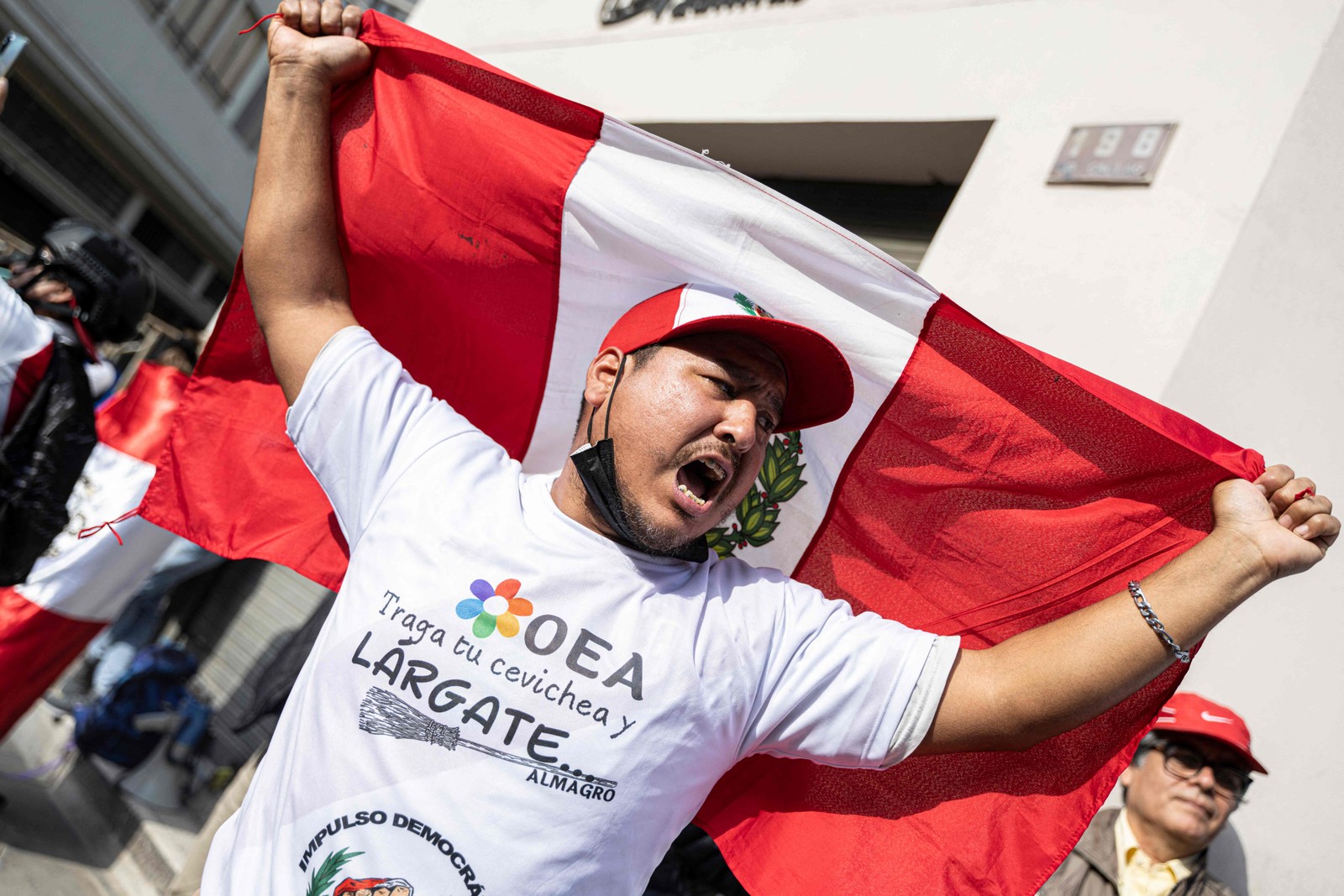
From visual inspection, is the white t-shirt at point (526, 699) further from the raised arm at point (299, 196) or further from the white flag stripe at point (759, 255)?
the white flag stripe at point (759, 255)

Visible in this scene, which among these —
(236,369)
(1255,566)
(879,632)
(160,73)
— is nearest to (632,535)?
(879,632)

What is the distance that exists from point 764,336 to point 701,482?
32cm

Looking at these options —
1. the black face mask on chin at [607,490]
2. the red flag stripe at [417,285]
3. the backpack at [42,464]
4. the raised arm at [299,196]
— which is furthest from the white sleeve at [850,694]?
the backpack at [42,464]

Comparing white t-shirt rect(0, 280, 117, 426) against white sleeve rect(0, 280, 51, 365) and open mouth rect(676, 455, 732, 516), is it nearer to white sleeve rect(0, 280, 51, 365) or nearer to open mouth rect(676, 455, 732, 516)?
white sleeve rect(0, 280, 51, 365)

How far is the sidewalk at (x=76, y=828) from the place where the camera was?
13.0 feet

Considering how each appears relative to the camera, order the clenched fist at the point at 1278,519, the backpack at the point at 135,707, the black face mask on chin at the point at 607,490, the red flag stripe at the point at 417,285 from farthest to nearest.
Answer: the backpack at the point at 135,707 < the red flag stripe at the point at 417,285 < the black face mask on chin at the point at 607,490 < the clenched fist at the point at 1278,519

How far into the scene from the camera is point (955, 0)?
3.56 m

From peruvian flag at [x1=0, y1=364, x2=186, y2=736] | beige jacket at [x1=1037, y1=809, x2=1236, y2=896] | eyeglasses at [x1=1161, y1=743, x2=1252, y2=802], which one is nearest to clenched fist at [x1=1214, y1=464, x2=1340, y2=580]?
eyeglasses at [x1=1161, y1=743, x2=1252, y2=802]

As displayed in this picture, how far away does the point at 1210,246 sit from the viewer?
2613 mm

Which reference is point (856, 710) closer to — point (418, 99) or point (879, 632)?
point (879, 632)

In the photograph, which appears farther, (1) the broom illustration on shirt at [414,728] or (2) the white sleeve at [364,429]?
(2) the white sleeve at [364,429]

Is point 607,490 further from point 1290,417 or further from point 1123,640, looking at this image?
point 1290,417

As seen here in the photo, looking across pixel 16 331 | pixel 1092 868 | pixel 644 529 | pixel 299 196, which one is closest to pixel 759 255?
pixel 644 529

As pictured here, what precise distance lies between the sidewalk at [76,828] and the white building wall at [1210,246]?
4.40m
